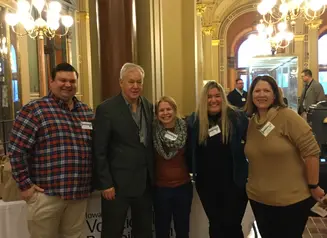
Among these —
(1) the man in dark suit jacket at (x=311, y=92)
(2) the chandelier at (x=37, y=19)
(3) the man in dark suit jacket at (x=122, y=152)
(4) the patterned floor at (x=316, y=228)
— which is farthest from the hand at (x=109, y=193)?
(1) the man in dark suit jacket at (x=311, y=92)

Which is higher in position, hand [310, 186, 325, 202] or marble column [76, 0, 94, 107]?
marble column [76, 0, 94, 107]

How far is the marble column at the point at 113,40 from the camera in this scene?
118 inches

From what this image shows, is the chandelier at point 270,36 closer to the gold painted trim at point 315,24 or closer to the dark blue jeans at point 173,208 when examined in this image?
the gold painted trim at point 315,24

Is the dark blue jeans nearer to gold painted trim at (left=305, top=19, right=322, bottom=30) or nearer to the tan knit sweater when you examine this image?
the tan knit sweater

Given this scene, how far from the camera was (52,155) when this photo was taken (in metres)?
2.02

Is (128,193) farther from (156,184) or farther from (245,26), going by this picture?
(245,26)

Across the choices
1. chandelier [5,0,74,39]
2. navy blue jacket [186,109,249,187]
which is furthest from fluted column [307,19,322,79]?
navy blue jacket [186,109,249,187]

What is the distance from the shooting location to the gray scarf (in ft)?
7.38

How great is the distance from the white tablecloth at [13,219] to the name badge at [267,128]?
160 centimetres

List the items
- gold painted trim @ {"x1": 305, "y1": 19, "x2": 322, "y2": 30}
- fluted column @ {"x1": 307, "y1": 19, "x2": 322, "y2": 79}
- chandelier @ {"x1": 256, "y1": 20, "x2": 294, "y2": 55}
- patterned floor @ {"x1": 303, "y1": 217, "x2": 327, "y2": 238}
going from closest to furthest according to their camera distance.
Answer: patterned floor @ {"x1": 303, "y1": 217, "x2": 327, "y2": 238} < chandelier @ {"x1": 256, "y1": 20, "x2": 294, "y2": 55} < gold painted trim @ {"x1": 305, "y1": 19, "x2": 322, "y2": 30} < fluted column @ {"x1": 307, "y1": 19, "x2": 322, "y2": 79}

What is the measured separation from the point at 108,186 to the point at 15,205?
753 mm

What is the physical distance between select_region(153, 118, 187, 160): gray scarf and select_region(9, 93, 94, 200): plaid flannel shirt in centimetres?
42

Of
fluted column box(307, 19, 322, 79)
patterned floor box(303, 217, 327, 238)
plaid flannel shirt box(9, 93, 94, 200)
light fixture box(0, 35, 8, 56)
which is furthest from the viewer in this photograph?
fluted column box(307, 19, 322, 79)

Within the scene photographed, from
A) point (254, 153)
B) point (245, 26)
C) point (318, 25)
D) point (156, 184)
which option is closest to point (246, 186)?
point (254, 153)
